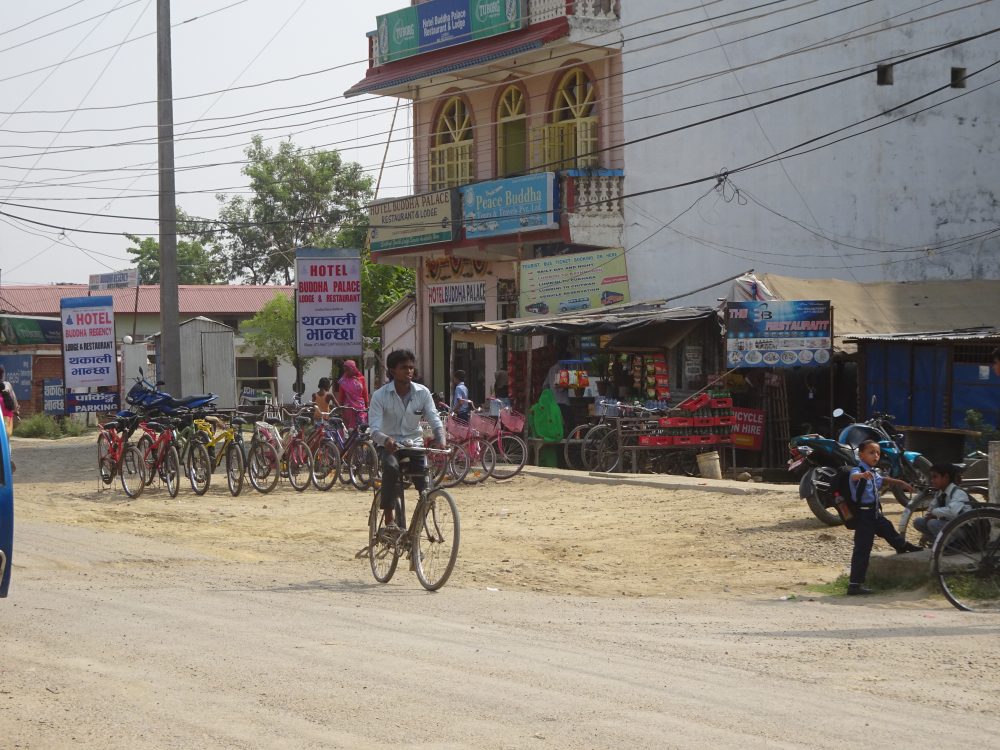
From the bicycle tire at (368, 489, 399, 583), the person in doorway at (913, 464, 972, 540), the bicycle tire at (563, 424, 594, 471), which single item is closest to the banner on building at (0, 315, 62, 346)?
the bicycle tire at (563, 424, 594, 471)

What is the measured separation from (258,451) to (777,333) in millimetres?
8222

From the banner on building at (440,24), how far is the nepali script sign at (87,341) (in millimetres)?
8907

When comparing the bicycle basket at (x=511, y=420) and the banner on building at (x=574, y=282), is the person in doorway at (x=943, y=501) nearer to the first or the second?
the bicycle basket at (x=511, y=420)

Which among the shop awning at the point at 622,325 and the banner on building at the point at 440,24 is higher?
the banner on building at the point at 440,24

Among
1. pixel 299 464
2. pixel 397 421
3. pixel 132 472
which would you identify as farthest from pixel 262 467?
pixel 397 421

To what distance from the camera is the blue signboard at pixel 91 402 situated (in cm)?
2994

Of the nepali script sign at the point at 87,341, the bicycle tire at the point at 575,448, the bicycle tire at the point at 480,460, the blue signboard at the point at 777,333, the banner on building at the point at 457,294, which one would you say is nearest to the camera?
the bicycle tire at the point at 480,460

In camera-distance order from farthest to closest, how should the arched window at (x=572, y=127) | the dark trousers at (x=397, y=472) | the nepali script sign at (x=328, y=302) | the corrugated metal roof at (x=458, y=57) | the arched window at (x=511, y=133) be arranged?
1. the arched window at (x=511, y=133)
2. the arched window at (x=572, y=127)
3. the corrugated metal roof at (x=458, y=57)
4. the nepali script sign at (x=328, y=302)
5. the dark trousers at (x=397, y=472)

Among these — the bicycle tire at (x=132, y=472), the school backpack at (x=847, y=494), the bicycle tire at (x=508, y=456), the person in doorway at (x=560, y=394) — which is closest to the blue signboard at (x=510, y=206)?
the person in doorway at (x=560, y=394)

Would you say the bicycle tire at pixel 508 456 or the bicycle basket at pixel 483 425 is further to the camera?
the bicycle basket at pixel 483 425

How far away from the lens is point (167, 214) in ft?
82.9

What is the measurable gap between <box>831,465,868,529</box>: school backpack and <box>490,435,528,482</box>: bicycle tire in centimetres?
905

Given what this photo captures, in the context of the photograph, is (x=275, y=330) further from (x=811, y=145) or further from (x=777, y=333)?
(x=777, y=333)

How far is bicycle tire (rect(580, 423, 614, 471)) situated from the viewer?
20.6 metres
